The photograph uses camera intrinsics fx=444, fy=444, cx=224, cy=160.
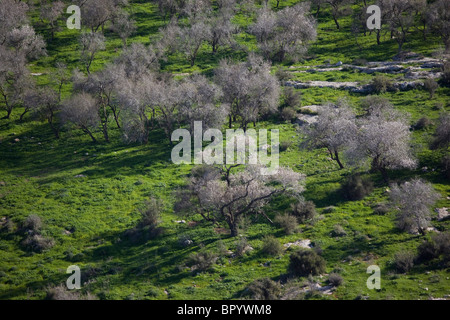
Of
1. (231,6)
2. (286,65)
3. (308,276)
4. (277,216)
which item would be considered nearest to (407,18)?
(286,65)

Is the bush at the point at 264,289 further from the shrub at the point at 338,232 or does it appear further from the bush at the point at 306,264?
the shrub at the point at 338,232

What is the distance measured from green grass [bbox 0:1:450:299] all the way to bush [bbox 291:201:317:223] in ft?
3.47

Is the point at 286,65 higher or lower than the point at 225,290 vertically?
higher

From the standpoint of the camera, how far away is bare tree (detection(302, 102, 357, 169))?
143ft

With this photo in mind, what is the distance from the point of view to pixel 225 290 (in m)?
31.1

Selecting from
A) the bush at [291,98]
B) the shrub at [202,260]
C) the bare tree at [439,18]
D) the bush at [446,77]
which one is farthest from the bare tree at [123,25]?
the shrub at [202,260]

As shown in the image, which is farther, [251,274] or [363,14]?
[363,14]

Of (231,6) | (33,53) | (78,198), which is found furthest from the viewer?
(231,6)

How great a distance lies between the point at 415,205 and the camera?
33.4 meters

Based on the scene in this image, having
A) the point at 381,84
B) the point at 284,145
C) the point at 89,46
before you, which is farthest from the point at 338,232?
the point at 89,46

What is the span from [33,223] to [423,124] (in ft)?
136

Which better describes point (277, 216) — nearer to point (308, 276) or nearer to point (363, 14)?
point (308, 276)

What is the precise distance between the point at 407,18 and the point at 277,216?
50001mm

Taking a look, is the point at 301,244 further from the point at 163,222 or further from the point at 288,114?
the point at 288,114
